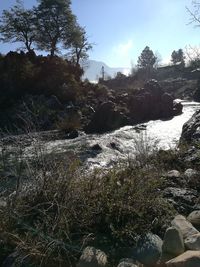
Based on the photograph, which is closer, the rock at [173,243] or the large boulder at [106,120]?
the rock at [173,243]

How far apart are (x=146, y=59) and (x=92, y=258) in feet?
319

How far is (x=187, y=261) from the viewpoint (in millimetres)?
4465

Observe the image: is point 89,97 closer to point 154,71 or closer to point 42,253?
point 42,253

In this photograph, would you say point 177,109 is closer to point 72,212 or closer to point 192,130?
point 192,130

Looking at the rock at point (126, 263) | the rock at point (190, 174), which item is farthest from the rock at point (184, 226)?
the rock at point (190, 174)

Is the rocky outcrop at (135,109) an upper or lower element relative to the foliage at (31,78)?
lower

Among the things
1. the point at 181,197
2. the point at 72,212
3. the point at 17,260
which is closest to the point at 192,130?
the point at 181,197

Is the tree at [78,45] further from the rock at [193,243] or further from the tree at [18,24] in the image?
the rock at [193,243]

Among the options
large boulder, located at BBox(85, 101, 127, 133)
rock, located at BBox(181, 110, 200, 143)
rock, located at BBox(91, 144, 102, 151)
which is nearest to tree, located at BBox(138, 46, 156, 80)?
large boulder, located at BBox(85, 101, 127, 133)

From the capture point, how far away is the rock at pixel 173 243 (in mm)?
4875

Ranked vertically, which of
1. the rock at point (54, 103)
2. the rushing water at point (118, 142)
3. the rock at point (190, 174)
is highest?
the rock at point (190, 174)

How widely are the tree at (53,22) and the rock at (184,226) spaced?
3947 centimetres

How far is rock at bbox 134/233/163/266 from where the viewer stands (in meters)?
4.84

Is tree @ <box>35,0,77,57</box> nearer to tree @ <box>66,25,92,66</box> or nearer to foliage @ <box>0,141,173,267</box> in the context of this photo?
tree @ <box>66,25,92,66</box>
